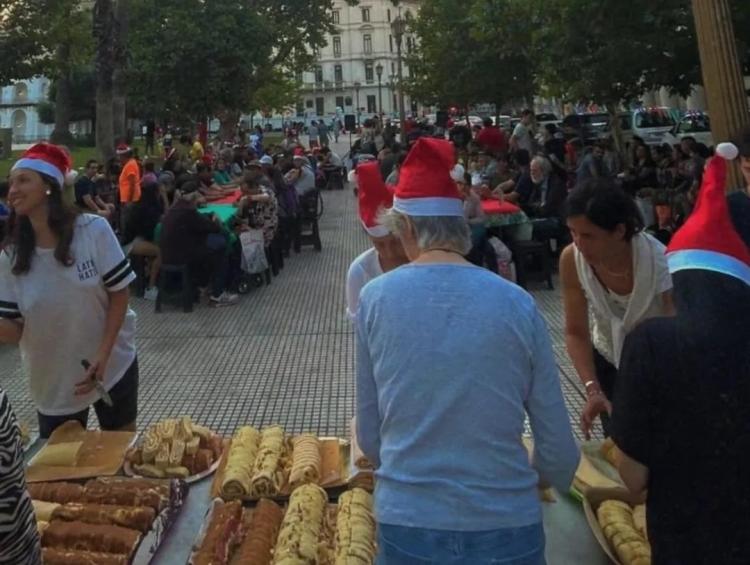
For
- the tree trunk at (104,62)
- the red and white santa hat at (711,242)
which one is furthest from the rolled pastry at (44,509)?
the tree trunk at (104,62)

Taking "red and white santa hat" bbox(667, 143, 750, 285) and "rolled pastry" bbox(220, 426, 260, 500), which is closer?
"red and white santa hat" bbox(667, 143, 750, 285)

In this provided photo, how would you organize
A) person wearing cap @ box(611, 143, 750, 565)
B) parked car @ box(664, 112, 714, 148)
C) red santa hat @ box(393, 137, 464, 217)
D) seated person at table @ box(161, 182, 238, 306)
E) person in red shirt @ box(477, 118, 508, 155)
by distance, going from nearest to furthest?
person wearing cap @ box(611, 143, 750, 565) → red santa hat @ box(393, 137, 464, 217) → seated person at table @ box(161, 182, 238, 306) → person in red shirt @ box(477, 118, 508, 155) → parked car @ box(664, 112, 714, 148)

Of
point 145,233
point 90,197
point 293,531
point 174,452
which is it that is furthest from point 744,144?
point 90,197

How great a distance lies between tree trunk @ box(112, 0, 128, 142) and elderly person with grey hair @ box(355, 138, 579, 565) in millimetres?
15106

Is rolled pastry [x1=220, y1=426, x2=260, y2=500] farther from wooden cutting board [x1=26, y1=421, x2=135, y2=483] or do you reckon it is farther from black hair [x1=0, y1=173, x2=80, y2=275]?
black hair [x1=0, y1=173, x2=80, y2=275]

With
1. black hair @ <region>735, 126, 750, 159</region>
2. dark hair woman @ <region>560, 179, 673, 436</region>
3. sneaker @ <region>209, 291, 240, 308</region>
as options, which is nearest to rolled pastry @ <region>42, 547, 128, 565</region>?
dark hair woman @ <region>560, 179, 673, 436</region>

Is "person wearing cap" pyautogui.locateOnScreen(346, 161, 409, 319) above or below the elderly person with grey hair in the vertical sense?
above

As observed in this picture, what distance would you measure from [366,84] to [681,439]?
10690 centimetres

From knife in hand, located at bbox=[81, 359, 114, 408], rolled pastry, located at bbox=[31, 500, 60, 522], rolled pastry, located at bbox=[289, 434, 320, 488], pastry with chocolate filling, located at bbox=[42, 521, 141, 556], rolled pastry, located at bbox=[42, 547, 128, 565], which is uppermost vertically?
knife in hand, located at bbox=[81, 359, 114, 408]

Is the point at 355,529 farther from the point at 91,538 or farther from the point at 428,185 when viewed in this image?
the point at 428,185

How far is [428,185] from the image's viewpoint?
2.10 metres

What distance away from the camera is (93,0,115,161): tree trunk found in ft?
49.9

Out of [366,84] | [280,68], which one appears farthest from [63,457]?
[366,84]

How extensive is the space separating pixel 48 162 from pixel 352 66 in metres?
105
